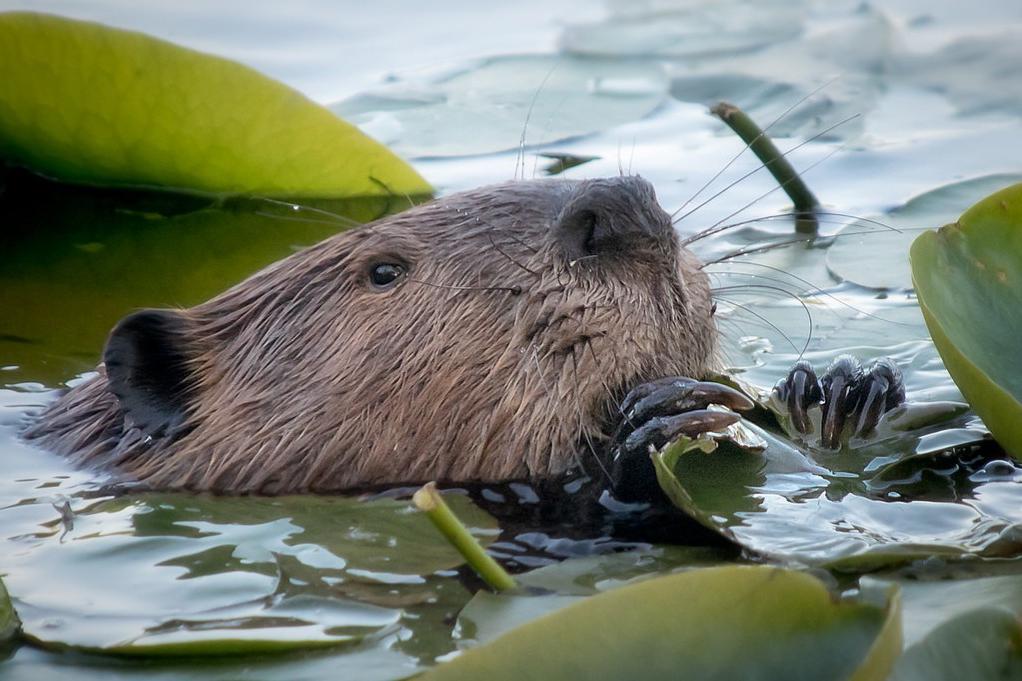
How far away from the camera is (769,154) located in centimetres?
478

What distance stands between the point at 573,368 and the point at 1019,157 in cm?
368

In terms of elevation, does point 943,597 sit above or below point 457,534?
below

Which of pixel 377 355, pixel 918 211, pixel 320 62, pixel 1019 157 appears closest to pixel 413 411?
pixel 377 355

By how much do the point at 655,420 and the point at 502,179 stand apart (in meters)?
3.22

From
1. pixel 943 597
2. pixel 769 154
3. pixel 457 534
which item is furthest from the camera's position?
pixel 769 154

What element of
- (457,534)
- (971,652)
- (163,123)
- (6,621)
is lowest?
(6,621)

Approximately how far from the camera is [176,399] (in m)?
3.57

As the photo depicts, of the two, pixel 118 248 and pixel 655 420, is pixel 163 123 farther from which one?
pixel 655 420

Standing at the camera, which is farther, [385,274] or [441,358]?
[385,274]

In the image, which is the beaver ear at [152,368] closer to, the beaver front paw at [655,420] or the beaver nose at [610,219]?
the beaver nose at [610,219]

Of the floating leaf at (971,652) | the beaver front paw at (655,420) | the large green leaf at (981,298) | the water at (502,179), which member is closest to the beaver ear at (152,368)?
the water at (502,179)

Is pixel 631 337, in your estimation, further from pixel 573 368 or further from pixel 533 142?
pixel 533 142

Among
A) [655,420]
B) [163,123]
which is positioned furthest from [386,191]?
[655,420]

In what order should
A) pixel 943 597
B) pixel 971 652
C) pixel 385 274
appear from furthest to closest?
pixel 385 274, pixel 943 597, pixel 971 652
